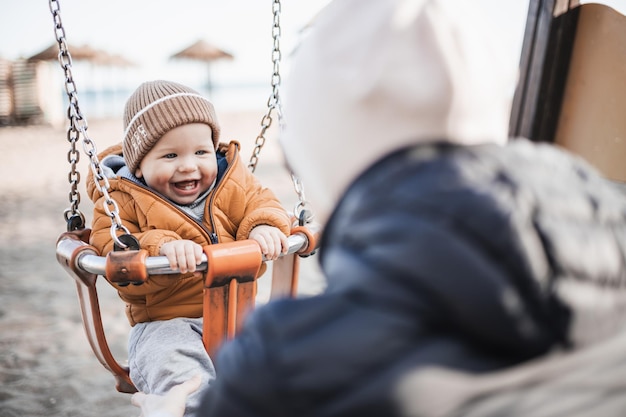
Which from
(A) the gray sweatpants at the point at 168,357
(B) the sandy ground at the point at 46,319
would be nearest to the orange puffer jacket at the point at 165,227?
(A) the gray sweatpants at the point at 168,357

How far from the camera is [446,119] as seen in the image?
44 centimetres

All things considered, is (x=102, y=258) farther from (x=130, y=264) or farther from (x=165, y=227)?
(x=165, y=227)

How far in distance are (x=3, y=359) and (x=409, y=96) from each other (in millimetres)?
2413

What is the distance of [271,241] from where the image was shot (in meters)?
1.22

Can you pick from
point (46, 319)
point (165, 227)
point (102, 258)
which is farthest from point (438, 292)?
point (46, 319)

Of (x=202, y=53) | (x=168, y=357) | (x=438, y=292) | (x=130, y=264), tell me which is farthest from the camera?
(x=202, y=53)

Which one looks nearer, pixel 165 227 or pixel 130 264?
pixel 130 264

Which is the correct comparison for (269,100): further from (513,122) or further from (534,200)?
(534,200)

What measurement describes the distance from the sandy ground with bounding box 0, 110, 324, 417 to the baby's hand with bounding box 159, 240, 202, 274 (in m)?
0.29

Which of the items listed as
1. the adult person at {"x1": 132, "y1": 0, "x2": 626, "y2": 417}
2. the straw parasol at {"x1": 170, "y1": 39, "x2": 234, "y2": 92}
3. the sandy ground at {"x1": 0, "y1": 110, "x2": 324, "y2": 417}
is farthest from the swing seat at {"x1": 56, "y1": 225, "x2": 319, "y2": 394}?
the straw parasol at {"x1": 170, "y1": 39, "x2": 234, "y2": 92}

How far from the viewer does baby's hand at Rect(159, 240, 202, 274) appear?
101cm

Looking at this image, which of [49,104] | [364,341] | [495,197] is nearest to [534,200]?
[495,197]

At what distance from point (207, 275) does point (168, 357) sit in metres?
0.23

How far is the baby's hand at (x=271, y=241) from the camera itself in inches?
46.6
